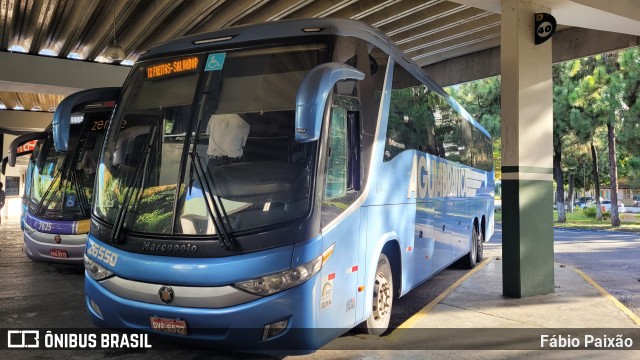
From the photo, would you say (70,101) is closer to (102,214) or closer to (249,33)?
(102,214)

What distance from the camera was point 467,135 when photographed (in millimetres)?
10414

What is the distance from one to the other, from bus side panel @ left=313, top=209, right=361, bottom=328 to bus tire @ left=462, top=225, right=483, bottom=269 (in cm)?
694

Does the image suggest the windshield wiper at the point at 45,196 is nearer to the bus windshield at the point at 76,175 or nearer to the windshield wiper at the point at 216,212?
the bus windshield at the point at 76,175

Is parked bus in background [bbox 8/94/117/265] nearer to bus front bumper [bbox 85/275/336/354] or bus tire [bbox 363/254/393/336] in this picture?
bus front bumper [bbox 85/275/336/354]

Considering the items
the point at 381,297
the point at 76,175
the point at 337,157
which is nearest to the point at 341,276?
the point at 337,157

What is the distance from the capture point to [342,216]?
450 centimetres

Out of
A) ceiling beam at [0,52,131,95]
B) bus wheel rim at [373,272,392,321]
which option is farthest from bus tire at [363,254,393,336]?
ceiling beam at [0,52,131,95]

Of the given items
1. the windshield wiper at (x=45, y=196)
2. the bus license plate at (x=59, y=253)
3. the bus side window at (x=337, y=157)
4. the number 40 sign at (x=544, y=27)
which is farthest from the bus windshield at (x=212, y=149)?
the windshield wiper at (x=45, y=196)

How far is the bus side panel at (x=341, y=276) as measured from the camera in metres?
4.20

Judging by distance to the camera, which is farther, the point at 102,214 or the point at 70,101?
the point at 70,101

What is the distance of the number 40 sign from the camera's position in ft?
25.4

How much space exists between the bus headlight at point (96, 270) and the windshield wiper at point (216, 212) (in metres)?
1.13

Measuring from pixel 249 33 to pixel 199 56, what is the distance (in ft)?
1.73

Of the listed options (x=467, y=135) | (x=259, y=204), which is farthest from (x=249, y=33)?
(x=467, y=135)
